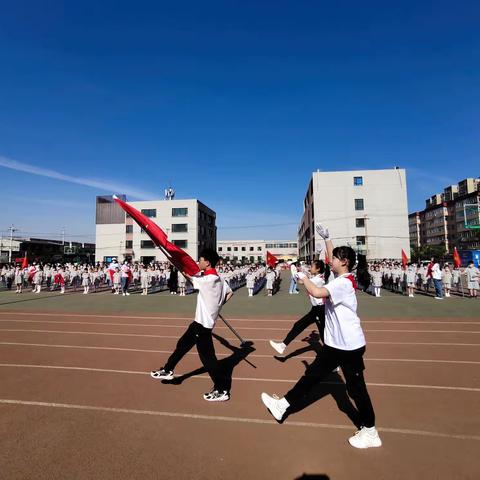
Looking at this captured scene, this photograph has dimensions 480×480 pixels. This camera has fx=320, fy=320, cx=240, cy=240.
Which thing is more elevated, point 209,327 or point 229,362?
point 209,327

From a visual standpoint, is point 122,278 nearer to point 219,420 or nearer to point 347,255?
point 219,420

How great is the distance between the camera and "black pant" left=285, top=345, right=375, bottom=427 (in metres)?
2.93

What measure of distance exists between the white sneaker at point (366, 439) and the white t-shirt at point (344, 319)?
767mm

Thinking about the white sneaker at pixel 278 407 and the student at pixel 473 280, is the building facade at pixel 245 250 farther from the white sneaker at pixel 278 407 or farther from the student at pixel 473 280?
the white sneaker at pixel 278 407

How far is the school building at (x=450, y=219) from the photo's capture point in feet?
220

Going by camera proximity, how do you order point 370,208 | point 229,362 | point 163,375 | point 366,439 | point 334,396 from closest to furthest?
point 366,439 → point 334,396 → point 163,375 → point 229,362 → point 370,208

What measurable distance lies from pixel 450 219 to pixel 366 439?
9004 centimetres

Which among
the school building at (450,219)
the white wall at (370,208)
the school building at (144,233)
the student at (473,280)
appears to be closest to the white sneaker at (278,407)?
the student at (473,280)

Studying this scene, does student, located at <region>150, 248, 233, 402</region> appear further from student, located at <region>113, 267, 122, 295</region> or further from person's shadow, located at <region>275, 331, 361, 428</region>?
student, located at <region>113, 267, 122, 295</region>

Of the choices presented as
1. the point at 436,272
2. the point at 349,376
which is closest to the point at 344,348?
the point at 349,376

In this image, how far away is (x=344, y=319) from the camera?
3078mm

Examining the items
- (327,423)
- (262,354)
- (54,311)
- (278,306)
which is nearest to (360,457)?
(327,423)

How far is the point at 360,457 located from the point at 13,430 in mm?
3360

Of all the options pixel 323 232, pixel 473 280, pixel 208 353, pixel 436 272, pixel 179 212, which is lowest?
pixel 208 353
